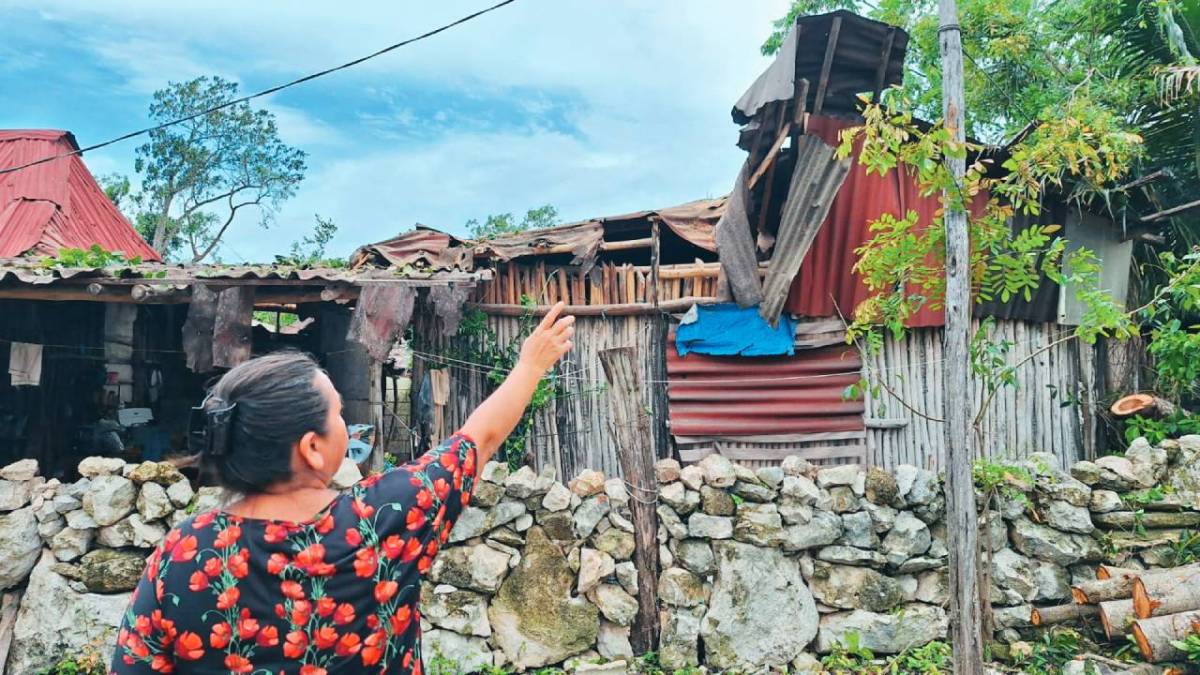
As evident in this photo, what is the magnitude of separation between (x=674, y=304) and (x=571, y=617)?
3879 mm

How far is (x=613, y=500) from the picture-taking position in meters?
5.27

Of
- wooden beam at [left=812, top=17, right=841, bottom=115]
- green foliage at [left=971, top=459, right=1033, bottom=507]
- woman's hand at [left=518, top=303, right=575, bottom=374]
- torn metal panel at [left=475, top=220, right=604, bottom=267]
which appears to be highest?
wooden beam at [left=812, top=17, right=841, bottom=115]

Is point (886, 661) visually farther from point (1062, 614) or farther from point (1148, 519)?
point (1148, 519)

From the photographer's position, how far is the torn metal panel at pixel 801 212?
744 centimetres

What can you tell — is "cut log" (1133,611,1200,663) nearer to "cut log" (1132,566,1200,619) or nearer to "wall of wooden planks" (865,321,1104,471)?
"cut log" (1132,566,1200,619)

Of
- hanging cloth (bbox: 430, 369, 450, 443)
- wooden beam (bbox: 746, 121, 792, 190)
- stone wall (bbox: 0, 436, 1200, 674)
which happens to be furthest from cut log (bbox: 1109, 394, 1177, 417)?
hanging cloth (bbox: 430, 369, 450, 443)

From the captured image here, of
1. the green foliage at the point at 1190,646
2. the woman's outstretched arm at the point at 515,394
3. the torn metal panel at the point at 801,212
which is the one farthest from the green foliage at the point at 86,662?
the green foliage at the point at 1190,646

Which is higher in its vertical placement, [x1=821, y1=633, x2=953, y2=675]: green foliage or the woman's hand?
the woman's hand

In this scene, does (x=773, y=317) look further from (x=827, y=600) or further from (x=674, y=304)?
(x=827, y=600)

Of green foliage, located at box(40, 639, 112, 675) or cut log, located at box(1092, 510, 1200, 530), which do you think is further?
cut log, located at box(1092, 510, 1200, 530)

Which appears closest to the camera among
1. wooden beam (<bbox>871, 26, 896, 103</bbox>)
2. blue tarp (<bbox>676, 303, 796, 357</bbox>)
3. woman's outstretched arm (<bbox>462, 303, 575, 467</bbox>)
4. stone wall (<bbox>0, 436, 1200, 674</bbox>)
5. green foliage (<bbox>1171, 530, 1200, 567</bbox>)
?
woman's outstretched arm (<bbox>462, 303, 575, 467</bbox>)

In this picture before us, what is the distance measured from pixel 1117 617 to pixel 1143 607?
180mm

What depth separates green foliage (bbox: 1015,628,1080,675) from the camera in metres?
4.98

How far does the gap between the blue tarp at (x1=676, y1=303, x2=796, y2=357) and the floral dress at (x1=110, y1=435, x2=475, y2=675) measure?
6528mm
